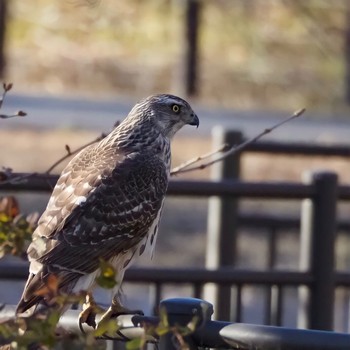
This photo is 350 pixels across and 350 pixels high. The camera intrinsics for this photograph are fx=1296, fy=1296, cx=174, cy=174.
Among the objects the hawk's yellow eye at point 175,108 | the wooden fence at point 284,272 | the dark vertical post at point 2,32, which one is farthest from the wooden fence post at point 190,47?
the hawk's yellow eye at point 175,108

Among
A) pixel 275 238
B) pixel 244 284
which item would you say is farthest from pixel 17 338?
pixel 275 238

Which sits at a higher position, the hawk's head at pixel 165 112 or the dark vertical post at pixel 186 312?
the hawk's head at pixel 165 112

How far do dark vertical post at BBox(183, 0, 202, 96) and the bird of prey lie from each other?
16171 mm

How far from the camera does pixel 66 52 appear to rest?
80.2ft

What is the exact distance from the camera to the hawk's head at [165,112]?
17.7 feet

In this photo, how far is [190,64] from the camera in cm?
2167

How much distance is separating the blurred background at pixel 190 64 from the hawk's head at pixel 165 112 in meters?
11.9

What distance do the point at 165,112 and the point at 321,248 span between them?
0.91 m

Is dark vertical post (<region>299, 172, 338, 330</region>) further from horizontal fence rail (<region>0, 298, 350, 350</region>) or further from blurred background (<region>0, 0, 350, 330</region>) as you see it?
blurred background (<region>0, 0, 350, 330</region>)

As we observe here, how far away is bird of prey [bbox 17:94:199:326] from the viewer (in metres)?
4.41

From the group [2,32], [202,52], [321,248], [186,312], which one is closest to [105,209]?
[321,248]

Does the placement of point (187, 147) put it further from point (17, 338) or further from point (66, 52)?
point (17, 338)

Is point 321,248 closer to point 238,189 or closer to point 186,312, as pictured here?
point 238,189

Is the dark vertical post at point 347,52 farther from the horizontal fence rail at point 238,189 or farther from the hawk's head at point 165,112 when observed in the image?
the hawk's head at point 165,112
